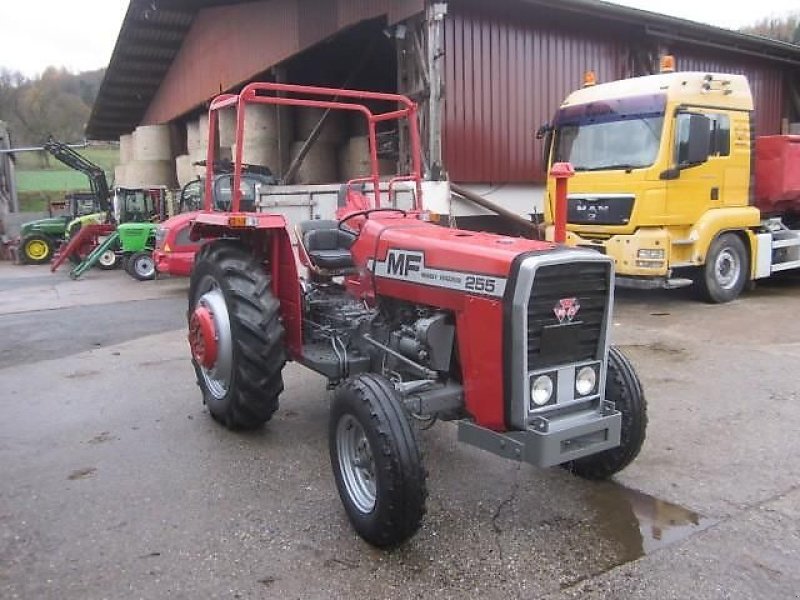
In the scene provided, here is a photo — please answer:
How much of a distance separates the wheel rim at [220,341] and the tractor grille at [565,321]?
6.37 feet

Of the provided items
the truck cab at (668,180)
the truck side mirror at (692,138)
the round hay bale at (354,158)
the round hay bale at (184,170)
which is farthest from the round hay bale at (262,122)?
the truck side mirror at (692,138)

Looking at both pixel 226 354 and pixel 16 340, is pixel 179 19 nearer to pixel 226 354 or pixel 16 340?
pixel 16 340

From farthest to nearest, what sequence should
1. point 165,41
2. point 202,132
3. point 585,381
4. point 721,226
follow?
point 165,41, point 202,132, point 721,226, point 585,381

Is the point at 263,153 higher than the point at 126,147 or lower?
lower

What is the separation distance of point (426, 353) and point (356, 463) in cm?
57

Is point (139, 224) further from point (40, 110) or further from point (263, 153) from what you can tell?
point (40, 110)

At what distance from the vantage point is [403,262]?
3.36 m

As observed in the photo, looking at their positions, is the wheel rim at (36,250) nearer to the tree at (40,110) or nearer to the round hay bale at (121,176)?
the round hay bale at (121,176)

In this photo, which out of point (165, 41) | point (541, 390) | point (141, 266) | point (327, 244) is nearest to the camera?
point (541, 390)

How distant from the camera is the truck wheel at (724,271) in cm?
823

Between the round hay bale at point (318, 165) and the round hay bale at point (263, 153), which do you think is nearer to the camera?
the round hay bale at point (263, 153)

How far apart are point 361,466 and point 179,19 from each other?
630 inches

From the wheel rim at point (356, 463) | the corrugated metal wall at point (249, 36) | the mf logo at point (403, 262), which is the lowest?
Answer: the wheel rim at point (356, 463)

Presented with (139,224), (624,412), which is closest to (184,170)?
(139,224)
